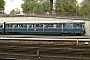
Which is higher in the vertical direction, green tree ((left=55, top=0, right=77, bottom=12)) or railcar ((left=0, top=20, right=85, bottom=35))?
green tree ((left=55, top=0, right=77, bottom=12))

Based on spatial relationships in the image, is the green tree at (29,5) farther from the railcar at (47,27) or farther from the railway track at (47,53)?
the railway track at (47,53)

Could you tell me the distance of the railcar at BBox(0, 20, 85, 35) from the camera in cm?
2556

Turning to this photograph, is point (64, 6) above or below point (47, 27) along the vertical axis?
above

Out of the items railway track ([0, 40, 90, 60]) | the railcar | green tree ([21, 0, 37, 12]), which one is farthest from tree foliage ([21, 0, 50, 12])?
railway track ([0, 40, 90, 60])

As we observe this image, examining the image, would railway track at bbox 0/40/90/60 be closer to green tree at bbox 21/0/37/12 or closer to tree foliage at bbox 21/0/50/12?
tree foliage at bbox 21/0/50/12

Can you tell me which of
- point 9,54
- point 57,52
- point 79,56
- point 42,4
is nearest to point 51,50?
point 57,52

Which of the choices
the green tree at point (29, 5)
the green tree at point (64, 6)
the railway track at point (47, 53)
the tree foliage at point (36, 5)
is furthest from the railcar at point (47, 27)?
the green tree at point (29, 5)

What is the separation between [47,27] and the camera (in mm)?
26547

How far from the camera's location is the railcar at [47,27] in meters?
25.6

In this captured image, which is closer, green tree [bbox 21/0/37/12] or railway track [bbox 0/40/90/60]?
railway track [bbox 0/40/90/60]

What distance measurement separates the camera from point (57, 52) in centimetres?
946

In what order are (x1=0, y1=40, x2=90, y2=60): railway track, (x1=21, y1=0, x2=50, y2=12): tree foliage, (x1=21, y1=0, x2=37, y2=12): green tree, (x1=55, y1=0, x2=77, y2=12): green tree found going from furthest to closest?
(x1=21, y1=0, x2=37, y2=12): green tree → (x1=21, y1=0, x2=50, y2=12): tree foliage → (x1=55, y1=0, x2=77, y2=12): green tree → (x1=0, y1=40, x2=90, y2=60): railway track

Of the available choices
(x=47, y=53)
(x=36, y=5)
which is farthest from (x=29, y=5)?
(x=47, y=53)

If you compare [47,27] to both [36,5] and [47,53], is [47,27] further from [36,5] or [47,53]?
[36,5]
